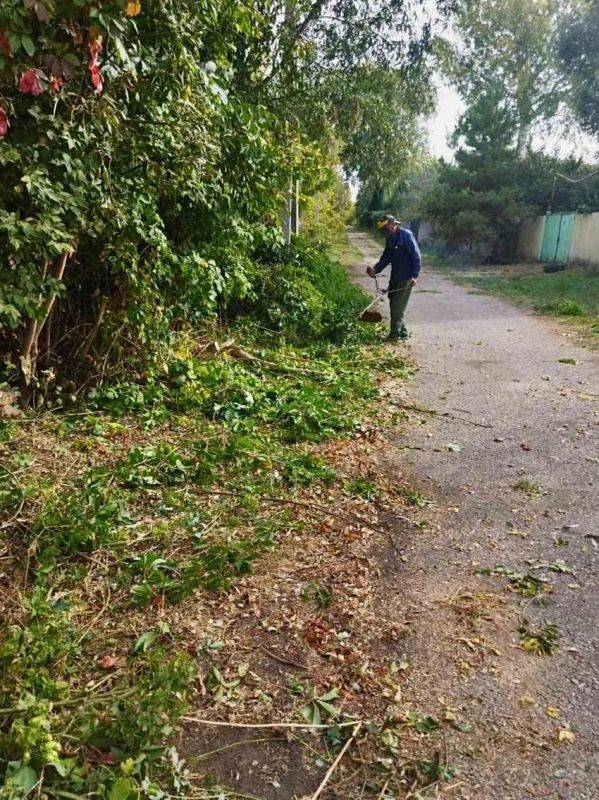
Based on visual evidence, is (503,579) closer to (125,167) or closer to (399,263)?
(125,167)

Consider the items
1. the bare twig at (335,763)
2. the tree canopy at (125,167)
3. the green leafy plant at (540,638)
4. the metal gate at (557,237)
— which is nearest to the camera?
the bare twig at (335,763)

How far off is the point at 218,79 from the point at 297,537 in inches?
166

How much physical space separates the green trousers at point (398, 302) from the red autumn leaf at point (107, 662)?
706cm

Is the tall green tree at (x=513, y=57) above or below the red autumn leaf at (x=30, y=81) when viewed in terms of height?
above

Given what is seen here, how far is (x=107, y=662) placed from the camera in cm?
249

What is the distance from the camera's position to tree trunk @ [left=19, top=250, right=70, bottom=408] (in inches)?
172

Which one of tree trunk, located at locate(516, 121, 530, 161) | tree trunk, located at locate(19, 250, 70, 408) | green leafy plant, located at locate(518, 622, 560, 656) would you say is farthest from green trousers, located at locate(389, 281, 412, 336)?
tree trunk, located at locate(516, 121, 530, 161)

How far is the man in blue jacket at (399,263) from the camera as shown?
8805 millimetres

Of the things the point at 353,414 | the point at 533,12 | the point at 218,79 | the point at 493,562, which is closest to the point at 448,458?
the point at 353,414

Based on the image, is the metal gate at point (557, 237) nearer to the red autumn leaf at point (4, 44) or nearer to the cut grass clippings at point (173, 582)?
the cut grass clippings at point (173, 582)

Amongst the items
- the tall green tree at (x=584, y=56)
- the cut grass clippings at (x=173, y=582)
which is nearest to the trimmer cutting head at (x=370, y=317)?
the cut grass clippings at (x=173, y=582)

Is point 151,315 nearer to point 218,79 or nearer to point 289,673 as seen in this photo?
point 218,79

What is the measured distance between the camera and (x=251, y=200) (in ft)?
20.1

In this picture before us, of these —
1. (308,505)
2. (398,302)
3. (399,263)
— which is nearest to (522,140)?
(399,263)
